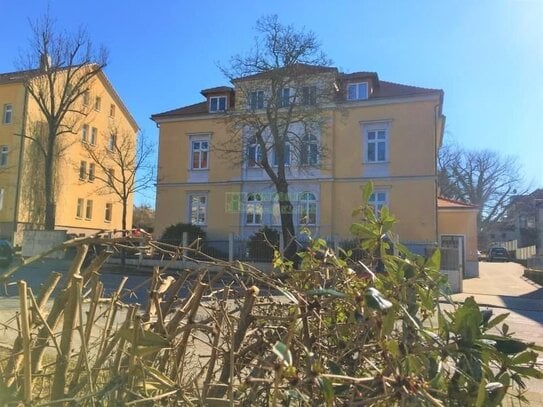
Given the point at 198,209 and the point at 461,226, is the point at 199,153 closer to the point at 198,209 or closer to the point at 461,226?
the point at 198,209

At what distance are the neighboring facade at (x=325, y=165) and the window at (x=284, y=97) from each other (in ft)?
0.41

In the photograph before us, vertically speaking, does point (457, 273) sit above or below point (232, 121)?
below

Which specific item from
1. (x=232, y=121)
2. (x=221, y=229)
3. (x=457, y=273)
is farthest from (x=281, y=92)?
(x=457, y=273)

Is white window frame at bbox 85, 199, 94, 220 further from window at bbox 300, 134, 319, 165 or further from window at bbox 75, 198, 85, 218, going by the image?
window at bbox 300, 134, 319, 165

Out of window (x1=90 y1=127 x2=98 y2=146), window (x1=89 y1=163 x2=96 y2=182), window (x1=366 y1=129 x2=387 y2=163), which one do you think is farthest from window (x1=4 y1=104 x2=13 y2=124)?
window (x1=366 y1=129 x2=387 y2=163)

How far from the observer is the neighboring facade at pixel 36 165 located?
119 feet

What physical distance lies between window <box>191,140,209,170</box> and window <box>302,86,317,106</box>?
29.3ft

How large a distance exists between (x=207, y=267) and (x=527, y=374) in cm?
135

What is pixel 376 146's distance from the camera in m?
29.5

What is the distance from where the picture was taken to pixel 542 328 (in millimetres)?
12953

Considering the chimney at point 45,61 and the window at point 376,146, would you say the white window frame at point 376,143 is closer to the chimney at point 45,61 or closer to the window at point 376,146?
the window at point 376,146

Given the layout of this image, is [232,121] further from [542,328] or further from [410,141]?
[542,328]

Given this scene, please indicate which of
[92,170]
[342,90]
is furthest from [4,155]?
[342,90]

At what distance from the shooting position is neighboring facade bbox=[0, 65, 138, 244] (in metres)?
36.2
